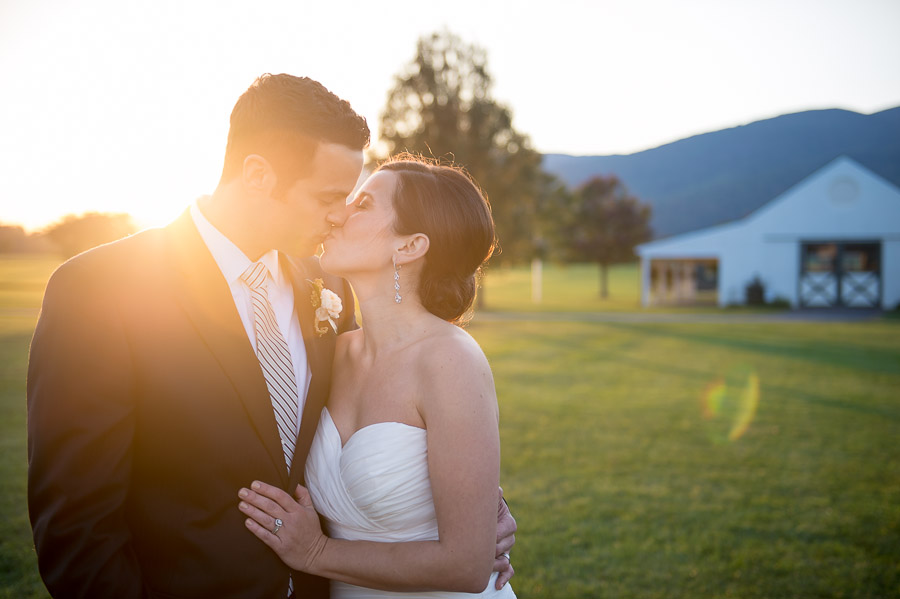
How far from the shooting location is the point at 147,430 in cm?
215

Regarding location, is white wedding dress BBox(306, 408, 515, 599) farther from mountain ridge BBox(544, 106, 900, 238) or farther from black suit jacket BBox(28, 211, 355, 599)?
mountain ridge BBox(544, 106, 900, 238)

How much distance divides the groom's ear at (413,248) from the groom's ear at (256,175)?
2.04 ft

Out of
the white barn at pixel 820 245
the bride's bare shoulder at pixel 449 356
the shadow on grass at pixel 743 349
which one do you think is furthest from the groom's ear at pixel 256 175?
the white barn at pixel 820 245

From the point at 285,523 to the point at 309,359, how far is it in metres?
0.68

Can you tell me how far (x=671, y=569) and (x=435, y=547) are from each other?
376cm

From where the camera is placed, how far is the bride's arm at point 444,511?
2246 millimetres

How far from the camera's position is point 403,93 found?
115ft

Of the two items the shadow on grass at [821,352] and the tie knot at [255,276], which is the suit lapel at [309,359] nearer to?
the tie knot at [255,276]

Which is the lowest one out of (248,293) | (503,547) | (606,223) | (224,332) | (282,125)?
(503,547)

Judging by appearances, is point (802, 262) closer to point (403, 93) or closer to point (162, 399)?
point (403, 93)

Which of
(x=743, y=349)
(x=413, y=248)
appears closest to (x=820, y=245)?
(x=743, y=349)

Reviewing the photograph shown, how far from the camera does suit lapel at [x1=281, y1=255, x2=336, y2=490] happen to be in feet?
8.06

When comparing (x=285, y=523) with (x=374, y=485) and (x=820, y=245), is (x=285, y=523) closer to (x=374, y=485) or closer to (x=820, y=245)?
(x=374, y=485)

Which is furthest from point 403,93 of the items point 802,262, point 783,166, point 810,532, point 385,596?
point 783,166
